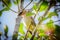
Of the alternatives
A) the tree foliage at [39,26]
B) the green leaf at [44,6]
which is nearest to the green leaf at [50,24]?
the tree foliage at [39,26]

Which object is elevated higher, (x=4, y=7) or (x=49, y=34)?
(x=4, y=7)

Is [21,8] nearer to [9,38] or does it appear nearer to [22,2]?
[22,2]

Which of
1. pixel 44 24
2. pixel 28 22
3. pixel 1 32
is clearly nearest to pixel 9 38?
pixel 1 32

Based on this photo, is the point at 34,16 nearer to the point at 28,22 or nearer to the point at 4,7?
the point at 28,22

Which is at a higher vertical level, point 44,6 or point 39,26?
point 44,6

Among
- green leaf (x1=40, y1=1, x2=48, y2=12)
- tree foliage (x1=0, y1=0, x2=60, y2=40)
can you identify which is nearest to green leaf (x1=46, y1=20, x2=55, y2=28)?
tree foliage (x1=0, y1=0, x2=60, y2=40)

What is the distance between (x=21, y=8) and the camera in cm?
127

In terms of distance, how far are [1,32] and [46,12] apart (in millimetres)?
388

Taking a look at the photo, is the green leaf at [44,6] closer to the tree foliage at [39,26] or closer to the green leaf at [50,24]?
the tree foliage at [39,26]

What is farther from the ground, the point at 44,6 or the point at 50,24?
the point at 44,6

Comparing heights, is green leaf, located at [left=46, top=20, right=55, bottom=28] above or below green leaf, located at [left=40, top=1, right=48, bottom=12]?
below

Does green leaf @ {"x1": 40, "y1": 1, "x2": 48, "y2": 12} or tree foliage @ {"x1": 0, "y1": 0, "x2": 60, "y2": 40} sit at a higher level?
green leaf @ {"x1": 40, "y1": 1, "x2": 48, "y2": 12}

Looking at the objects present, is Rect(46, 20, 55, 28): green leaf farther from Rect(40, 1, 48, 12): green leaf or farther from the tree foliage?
Rect(40, 1, 48, 12): green leaf

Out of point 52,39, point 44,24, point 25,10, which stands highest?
point 25,10
